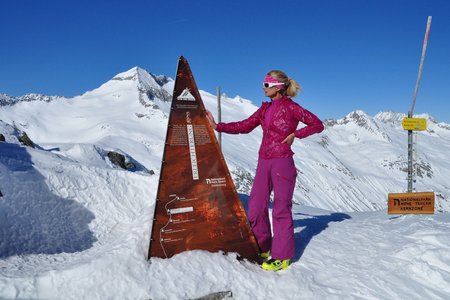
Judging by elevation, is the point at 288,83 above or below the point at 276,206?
above

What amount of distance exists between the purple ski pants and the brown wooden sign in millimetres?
4296

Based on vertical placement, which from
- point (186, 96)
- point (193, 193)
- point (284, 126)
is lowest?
point (193, 193)

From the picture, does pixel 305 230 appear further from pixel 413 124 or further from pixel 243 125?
pixel 413 124

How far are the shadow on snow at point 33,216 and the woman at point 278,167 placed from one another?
9.31 ft

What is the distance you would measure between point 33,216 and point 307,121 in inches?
167

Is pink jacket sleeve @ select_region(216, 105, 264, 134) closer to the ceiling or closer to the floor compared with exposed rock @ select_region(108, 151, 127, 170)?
closer to the floor

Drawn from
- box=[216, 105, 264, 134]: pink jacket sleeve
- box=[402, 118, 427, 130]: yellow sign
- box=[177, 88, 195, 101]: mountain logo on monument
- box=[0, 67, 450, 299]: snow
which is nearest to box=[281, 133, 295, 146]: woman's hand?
box=[216, 105, 264, 134]: pink jacket sleeve

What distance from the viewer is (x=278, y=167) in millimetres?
4750

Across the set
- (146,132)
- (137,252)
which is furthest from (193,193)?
(146,132)

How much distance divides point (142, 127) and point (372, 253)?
81590 mm

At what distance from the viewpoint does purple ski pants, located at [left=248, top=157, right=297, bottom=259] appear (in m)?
4.64

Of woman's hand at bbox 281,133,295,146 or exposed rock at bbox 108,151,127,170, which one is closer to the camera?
woman's hand at bbox 281,133,295,146

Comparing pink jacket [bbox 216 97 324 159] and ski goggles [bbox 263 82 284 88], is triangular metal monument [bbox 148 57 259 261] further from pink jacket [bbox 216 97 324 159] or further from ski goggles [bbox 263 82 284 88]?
ski goggles [bbox 263 82 284 88]

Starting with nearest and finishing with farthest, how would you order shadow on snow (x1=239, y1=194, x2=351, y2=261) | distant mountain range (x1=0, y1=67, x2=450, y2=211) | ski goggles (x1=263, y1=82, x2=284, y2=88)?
ski goggles (x1=263, y1=82, x2=284, y2=88) < shadow on snow (x1=239, y1=194, x2=351, y2=261) < distant mountain range (x1=0, y1=67, x2=450, y2=211)
